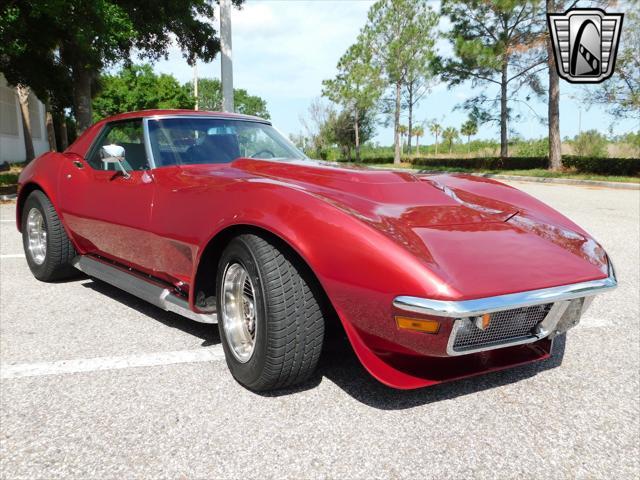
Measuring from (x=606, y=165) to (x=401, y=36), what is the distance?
1994 centimetres

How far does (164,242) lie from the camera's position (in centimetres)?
280

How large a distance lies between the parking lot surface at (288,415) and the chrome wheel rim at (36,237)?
1260 millimetres

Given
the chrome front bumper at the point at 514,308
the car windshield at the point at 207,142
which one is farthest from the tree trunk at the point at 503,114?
the chrome front bumper at the point at 514,308

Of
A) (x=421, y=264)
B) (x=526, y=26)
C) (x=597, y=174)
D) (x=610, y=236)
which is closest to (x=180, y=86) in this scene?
(x=526, y=26)

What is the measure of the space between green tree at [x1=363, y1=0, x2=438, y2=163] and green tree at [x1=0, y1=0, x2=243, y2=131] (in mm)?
21314

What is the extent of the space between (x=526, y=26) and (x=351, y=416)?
22877 mm

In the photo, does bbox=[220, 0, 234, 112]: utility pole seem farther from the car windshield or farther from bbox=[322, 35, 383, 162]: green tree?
bbox=[322, 35, 383, 162]: green tree

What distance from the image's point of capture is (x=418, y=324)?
1833 mm

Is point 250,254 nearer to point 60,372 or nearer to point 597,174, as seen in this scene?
point 60,372

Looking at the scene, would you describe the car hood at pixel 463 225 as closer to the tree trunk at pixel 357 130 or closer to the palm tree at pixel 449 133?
the tree trunk at pixel 357 130

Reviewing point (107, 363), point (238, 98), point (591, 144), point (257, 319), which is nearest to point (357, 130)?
point (591, 144)

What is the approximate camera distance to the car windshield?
3152 mm

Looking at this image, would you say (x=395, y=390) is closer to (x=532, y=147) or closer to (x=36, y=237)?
(x=36, y=237)

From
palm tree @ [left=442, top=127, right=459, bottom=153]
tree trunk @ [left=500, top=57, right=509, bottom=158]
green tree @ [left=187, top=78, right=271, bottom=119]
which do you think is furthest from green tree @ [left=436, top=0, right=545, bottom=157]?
green tree @ [left=187, top=78, right=271, bottom=119]
